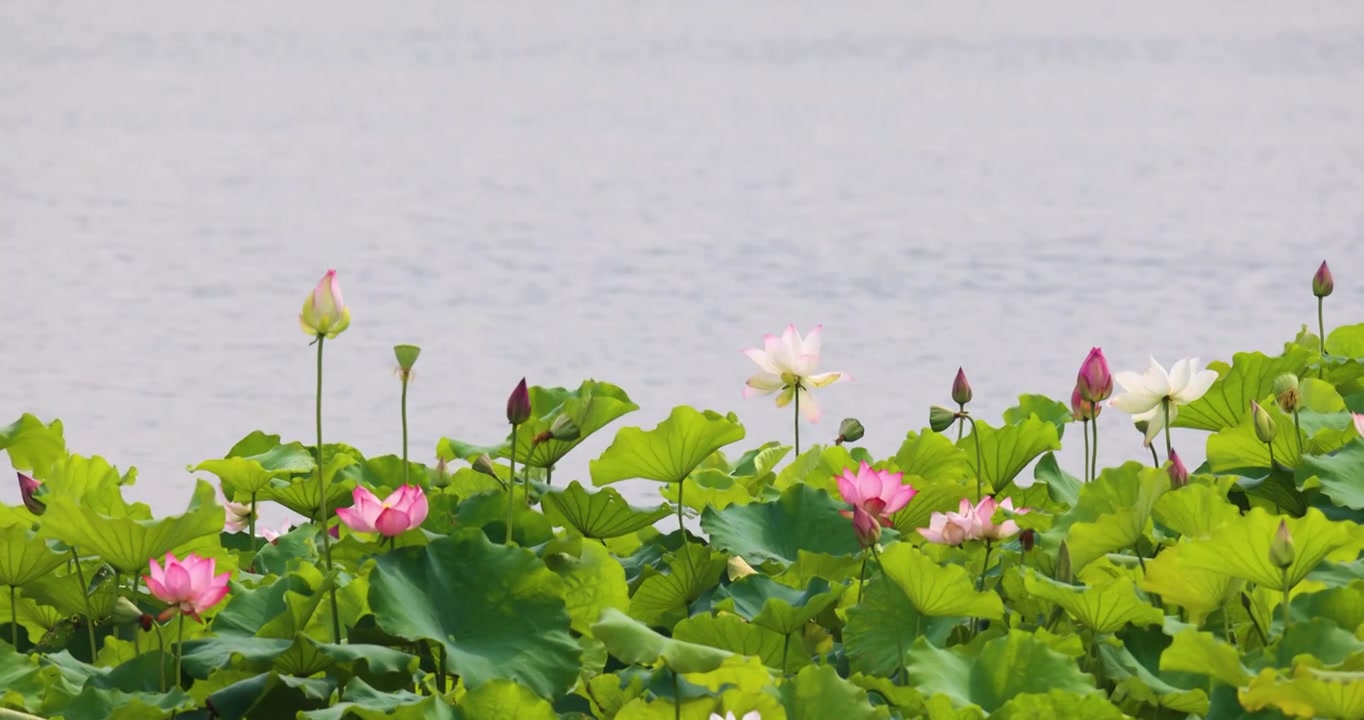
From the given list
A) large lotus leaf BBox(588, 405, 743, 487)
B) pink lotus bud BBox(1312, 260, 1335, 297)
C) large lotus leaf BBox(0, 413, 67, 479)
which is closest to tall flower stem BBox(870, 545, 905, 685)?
large lotus leaf BBox(588, 405, 743, 487)

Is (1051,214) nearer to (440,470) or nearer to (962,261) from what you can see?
(962,261)

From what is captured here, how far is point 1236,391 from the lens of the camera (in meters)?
1.62

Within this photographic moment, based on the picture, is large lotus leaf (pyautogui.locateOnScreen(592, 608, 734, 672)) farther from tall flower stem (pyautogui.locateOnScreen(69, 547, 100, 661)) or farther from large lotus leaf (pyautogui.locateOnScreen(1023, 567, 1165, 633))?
tall flower stem (pyautogui.locateOnScreen(69, 547, 100, 661))

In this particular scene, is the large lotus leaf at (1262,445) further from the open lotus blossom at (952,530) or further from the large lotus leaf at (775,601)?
the large lotus leaf at (775,601)

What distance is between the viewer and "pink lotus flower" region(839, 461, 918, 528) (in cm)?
117

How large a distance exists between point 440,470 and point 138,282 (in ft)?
12.7

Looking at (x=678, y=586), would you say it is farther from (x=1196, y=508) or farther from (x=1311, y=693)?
(x=1311, y=693)

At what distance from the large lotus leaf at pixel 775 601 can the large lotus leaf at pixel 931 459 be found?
349 mm

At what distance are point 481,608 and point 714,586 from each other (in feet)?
0.92

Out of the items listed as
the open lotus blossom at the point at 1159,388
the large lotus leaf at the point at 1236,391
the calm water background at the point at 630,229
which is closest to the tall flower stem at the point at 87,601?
the open lotus blossom at the point at 1159,388

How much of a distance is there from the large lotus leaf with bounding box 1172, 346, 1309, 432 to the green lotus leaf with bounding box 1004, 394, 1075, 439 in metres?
0.11

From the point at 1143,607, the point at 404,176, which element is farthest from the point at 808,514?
the point at 404,176

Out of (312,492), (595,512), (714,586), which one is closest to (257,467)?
(312,492)

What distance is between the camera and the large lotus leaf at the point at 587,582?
1.14m
